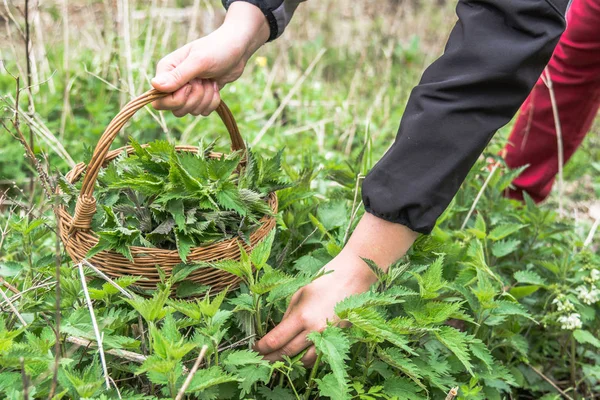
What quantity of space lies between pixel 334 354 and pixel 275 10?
39.6 inches

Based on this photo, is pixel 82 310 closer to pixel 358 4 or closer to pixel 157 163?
pixel 157 163

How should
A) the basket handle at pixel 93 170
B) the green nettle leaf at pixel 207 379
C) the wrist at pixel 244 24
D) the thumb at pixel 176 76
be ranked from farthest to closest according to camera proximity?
the wrist at pixel 244 24 → the thumb at pixel 176 76 → the basket handle at pixel 93 170 → the green nettle leaf at pixel 207 379

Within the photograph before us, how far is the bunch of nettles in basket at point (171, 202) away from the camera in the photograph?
4.42 feet

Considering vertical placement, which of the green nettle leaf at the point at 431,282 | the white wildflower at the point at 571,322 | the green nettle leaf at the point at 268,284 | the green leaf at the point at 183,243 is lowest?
the white wildflower at the point at 571,322

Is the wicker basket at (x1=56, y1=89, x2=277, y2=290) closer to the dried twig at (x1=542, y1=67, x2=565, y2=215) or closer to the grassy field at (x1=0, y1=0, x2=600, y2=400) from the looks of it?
the grassy field at (x1=0, y1=0, x2=600, y2=400)

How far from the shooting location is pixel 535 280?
5.63ft

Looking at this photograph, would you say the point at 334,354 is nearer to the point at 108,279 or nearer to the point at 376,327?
the point at 376,327

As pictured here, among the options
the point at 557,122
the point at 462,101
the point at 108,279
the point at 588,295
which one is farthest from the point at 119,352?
the point at 557,122

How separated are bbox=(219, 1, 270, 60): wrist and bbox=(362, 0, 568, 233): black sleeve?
1.82ft

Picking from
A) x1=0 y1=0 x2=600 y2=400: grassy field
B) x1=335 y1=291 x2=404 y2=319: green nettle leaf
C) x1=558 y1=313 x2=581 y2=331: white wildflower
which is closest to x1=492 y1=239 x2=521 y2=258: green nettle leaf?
x1=0 y1=0 x2=600 y2=400: grassy field

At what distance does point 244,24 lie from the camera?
5.31 feet

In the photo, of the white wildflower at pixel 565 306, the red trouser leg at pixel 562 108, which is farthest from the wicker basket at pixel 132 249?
the red trouser leg at pixel 562 108

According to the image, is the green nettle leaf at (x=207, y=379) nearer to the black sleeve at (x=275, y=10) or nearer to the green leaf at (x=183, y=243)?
the green leaf at (x=183, y=243)

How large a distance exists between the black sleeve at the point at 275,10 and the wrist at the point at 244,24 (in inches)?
0.5
